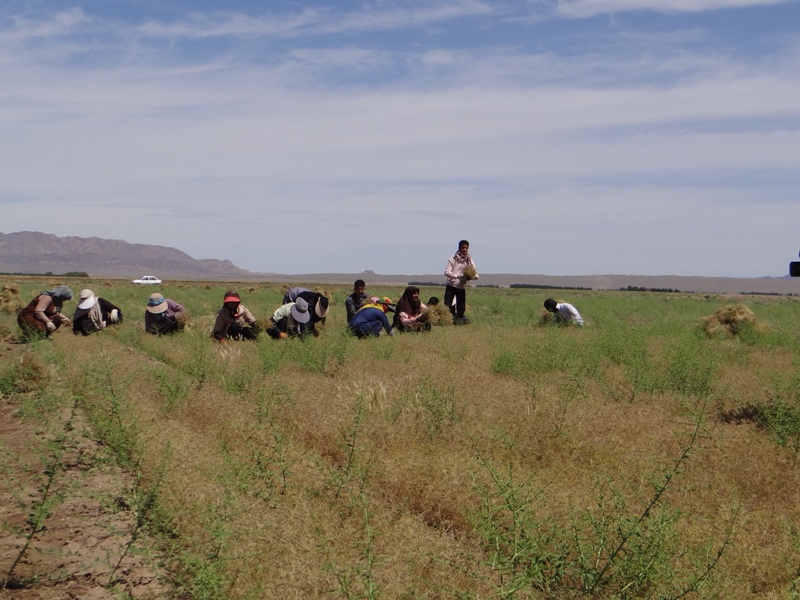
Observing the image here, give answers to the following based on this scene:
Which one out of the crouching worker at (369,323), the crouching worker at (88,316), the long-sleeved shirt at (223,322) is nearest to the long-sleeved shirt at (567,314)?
the crouching worker at (369,323)

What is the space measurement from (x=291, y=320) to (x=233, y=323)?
3.20 feet

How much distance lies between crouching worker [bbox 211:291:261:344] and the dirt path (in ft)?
22.6

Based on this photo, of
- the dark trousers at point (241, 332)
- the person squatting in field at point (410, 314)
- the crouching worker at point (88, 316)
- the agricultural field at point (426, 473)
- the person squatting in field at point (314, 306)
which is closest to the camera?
the agricultural field at point (426, 473)

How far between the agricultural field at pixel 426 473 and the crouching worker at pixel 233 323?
100 inches

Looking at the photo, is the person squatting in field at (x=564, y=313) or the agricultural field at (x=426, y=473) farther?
the person squatting in field at (x=564, y=313)

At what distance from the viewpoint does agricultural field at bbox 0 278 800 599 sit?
148 inches

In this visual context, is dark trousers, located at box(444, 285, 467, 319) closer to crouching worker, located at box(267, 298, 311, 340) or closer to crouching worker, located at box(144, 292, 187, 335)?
crouching worker, located at box(267, 298, 311, 340)

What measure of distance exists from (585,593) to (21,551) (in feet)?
9.72

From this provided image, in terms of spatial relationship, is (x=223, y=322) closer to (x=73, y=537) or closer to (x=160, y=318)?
(x=160, y=318)

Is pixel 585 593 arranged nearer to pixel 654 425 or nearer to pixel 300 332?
pixel 654 425

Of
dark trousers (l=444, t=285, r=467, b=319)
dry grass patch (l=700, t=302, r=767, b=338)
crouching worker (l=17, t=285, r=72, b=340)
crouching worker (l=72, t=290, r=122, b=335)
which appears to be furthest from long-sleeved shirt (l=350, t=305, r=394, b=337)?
dry grass patch (l=700, t=302, r=767, b=338)

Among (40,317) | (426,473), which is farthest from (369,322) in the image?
(426,473)

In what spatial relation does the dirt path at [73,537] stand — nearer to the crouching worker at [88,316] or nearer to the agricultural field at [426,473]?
the agricultural field at [426,473]

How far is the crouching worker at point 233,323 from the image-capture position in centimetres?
1256
